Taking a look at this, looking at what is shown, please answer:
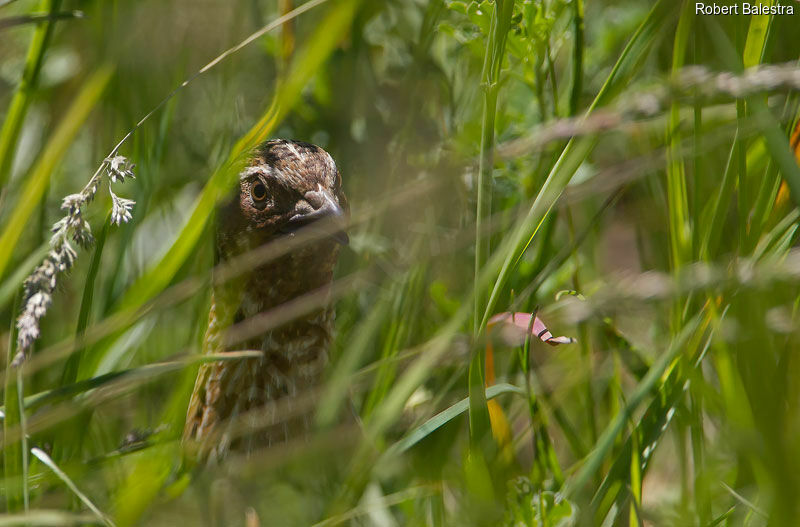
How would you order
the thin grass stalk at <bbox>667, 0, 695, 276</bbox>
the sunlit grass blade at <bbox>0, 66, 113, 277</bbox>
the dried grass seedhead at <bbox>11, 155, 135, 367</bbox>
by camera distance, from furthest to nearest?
the sunlit grass blade at <bbox>0, 66, 113, 277</bbox>
the thin grass stalk at <bbox>667, 0, 695, 276</bbox>
the dried grass seedhead at <bbox>11, 155, 135, 367</bbox>

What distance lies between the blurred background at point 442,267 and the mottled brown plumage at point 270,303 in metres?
0.09

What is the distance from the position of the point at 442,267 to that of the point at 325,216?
15.2 inches

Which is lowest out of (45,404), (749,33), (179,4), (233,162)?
(45,404)

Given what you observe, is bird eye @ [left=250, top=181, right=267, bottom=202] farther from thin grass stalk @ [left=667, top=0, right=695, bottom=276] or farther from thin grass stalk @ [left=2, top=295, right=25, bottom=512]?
thin grass stalk @ [left=667, top=0, right=695, bottom=276]

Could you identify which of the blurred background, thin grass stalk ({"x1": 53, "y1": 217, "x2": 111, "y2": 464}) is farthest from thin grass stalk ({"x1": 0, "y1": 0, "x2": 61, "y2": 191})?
thin grass stalk ({"x1": 53, "y1": 217, "x2": 111, "y2": 464})

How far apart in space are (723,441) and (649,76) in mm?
1308

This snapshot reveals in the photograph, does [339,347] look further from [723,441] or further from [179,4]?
[723,441]

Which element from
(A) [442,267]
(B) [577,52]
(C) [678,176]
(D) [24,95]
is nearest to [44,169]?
(D) [24,95]

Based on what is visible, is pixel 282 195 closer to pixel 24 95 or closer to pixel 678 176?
pixel 24 95

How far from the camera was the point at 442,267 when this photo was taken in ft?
6.97

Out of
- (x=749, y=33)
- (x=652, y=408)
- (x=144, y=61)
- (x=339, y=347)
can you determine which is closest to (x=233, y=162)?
(x=144, y=61)

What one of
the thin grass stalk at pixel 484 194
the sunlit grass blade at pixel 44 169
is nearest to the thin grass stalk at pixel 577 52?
the thin grass stalk at pixel 484 194

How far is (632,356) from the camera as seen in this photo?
1940 millimetres

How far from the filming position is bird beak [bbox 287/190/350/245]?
1803mm
